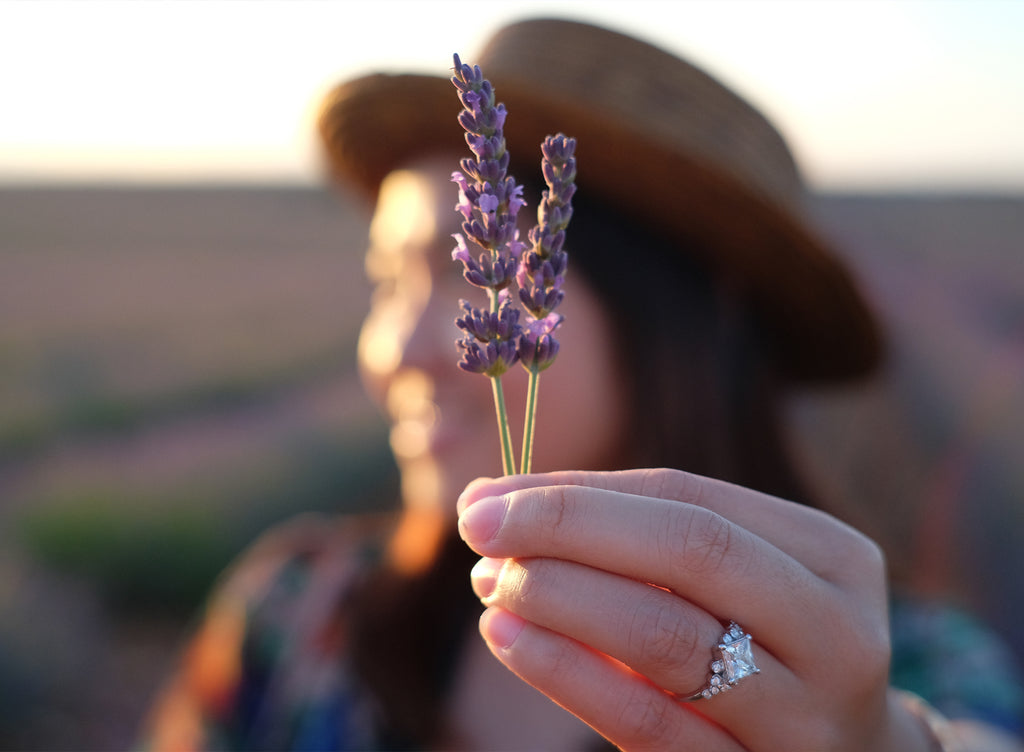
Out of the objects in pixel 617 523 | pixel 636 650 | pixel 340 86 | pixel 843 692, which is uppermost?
pixel 340 86

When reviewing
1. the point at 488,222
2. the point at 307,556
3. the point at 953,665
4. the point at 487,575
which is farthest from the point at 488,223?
the point at 307,556

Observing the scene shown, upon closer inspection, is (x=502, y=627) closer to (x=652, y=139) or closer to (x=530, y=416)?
(x=530, y=416)

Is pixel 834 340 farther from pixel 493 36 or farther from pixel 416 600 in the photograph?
pixel 416 600

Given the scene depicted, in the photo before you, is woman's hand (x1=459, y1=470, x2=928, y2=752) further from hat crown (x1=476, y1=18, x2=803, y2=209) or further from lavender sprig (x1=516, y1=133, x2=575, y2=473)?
hat crown (x1=476, y1=18, x2=803, y2=209)

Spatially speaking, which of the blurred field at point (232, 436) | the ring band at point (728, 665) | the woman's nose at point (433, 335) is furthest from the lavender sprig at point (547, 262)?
the blurred field at point (232, 436)

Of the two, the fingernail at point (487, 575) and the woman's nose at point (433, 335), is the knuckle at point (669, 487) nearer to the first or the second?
the fingernail at point (487, 575)

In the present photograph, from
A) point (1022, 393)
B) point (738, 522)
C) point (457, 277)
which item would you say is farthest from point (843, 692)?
point (1022, 393)

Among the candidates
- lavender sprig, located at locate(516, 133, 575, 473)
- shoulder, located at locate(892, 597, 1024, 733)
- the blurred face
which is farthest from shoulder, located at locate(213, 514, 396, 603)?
lavender sprig, located at locate(516, 133, 575, 473)
